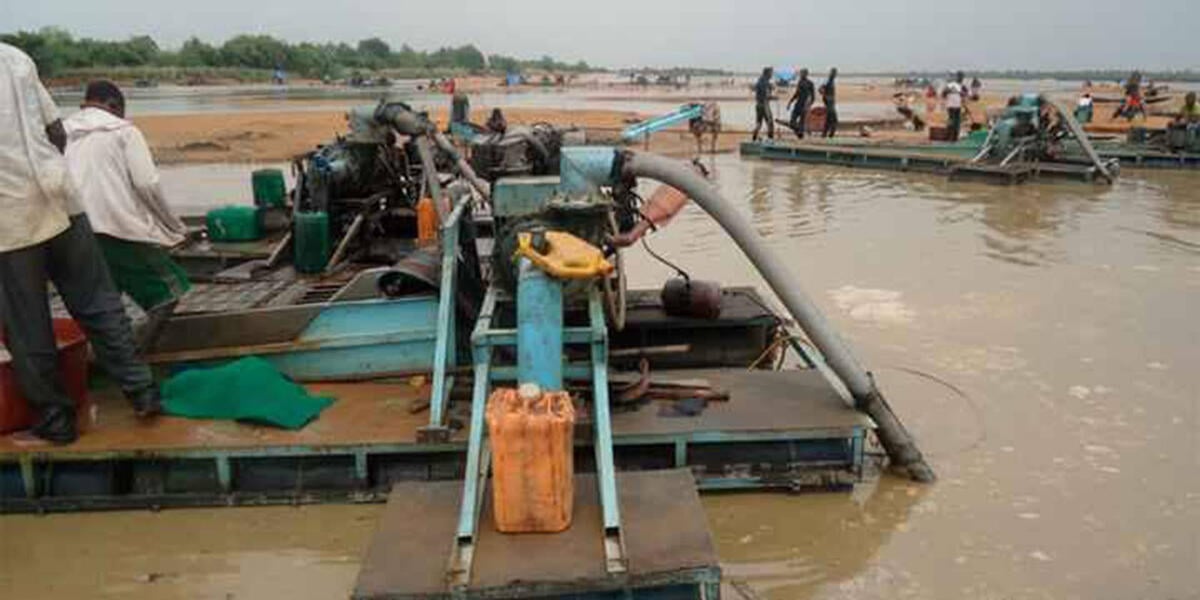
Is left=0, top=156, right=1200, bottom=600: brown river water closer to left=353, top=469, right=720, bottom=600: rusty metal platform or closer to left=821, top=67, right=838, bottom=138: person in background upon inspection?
left=353, top=469, right=720, bottom=600: rusty metal platform

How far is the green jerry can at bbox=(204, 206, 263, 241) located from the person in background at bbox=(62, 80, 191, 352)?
297 cm

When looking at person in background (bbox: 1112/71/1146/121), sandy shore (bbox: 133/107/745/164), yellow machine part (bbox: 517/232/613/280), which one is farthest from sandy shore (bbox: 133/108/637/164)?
person in background (bbox: 1112/71/1146/121)

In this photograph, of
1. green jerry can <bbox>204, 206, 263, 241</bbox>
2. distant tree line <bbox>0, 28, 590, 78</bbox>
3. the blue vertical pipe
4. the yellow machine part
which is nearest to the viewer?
the yellow machine part

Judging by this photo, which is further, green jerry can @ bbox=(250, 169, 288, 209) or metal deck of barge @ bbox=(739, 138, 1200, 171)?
metal deck of barge @ bbox=(739, 138, 1200, 171)

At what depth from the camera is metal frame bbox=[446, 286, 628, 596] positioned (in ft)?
9.59

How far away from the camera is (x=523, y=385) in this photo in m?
3.27

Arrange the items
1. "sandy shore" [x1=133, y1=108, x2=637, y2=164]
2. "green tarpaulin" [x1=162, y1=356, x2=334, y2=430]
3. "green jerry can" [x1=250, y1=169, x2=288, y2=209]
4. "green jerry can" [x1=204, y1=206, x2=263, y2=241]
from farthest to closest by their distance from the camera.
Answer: "sandy shore" [x1=133, y1=108, x2=637, y2=164]
"green jerry can" [x1=250, y1=169, x2=288, y2=209]
"green jerry can" [x1=204, y1=206, x2=263, y2=241]
"green tarpaulin" [x1=162, y1=356, x2=334, y2=430]

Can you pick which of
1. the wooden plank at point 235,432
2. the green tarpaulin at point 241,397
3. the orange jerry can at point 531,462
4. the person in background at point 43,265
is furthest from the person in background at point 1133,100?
the person in background at point 43,265

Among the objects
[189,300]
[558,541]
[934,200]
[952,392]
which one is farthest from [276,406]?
[934,200]

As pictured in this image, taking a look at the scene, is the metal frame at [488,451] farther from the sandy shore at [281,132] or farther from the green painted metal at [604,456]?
the sandy shore at [281,132]

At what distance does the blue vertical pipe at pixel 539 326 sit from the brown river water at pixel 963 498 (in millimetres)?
1121

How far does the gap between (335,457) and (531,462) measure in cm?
165

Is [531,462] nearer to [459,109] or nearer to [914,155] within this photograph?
[459,109]

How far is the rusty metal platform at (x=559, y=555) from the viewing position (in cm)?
284
